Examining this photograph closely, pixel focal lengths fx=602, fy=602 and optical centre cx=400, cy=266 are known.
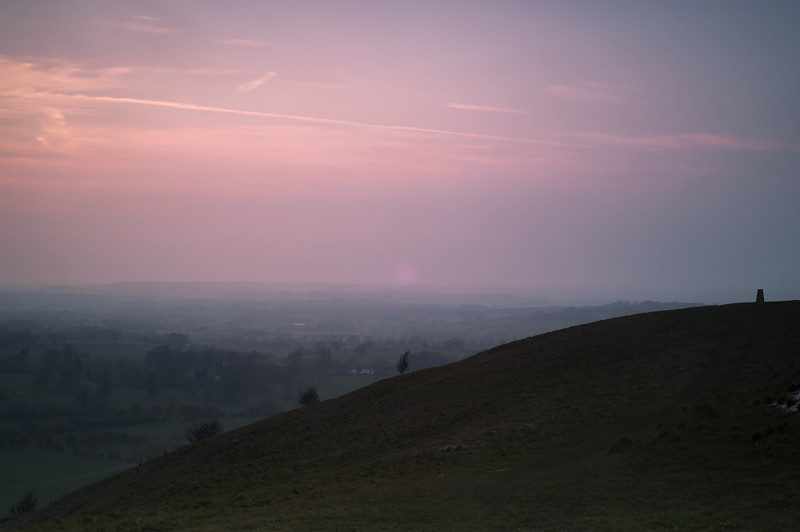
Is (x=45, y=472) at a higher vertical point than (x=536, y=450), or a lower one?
lower

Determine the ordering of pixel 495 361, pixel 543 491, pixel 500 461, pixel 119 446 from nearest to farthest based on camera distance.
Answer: pixel 543 491
pixel 500 461
pixel 495 361
pixel 119 446

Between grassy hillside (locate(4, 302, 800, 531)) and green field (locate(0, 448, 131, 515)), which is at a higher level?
grassy hillside (locate(4, 302, 800, 531))

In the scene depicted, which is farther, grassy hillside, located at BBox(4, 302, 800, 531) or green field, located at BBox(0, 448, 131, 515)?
green field, located at BBox(0, 448, 131, 515)

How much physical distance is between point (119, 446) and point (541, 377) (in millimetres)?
76859

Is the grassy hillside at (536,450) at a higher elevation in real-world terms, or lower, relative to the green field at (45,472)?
higher

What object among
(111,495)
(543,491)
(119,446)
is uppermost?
(543,491)

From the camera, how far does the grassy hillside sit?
679 inches

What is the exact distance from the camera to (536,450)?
26.9 metres

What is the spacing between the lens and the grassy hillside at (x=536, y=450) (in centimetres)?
1723

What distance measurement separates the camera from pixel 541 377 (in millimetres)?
39219

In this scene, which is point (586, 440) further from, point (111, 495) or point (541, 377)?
point (111, 495)

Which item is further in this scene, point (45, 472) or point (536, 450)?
point (45, 472)

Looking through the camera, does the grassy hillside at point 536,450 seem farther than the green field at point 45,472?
No

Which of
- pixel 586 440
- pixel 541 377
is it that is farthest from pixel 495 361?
pixel 586 440
